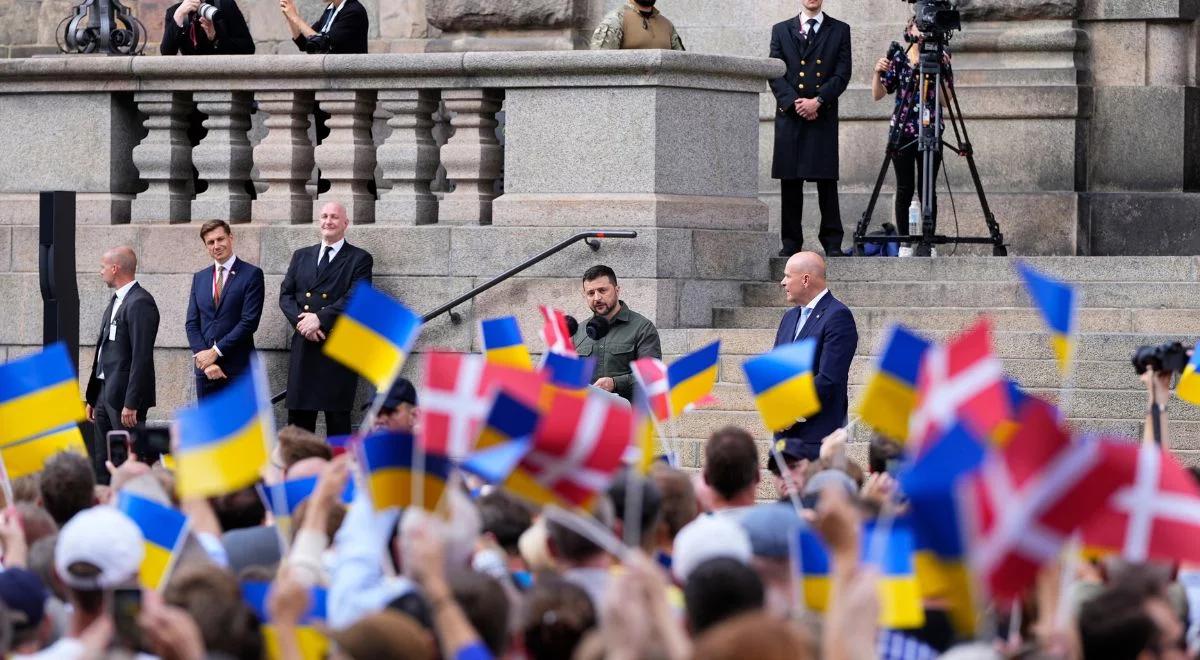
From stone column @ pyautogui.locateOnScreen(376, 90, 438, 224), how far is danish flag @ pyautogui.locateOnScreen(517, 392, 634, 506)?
28.1 feet

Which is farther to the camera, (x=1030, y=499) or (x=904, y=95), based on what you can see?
(x=904, y=95)

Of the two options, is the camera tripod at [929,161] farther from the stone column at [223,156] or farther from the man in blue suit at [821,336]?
the stone column at [223,156]

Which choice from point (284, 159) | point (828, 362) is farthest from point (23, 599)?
point (284, 159)

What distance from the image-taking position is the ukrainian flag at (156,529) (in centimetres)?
709

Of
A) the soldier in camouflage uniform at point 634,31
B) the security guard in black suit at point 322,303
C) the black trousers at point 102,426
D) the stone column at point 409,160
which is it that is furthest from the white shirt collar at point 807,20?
the black trousers at point 102,426

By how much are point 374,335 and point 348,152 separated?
7167mm

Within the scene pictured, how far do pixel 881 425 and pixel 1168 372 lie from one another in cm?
220

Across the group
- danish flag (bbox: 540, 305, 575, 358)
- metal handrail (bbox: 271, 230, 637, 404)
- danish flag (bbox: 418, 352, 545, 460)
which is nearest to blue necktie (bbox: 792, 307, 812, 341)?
danish flag (bbox: 540, 305, 575, 358)

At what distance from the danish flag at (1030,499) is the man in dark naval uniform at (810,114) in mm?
10826

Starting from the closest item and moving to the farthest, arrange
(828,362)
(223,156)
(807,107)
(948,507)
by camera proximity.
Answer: (948,507)
(828,362)
(223,156)
(807,107)

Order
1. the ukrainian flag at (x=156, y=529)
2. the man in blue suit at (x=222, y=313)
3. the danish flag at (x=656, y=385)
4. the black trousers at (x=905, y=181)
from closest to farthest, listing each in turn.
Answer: the ukrainian flag at (x=156, y=529)
the danish flag at (x=656, y=385)
the man in blue suit at (x=222, y=313)
the black trousers at (x=905, y=181)

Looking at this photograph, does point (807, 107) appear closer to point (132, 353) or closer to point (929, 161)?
point (929, 161)

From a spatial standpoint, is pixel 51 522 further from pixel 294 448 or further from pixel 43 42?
pixel 43 42

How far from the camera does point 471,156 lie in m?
14.4
